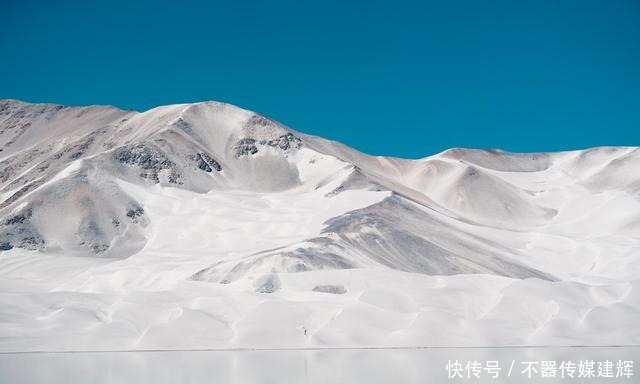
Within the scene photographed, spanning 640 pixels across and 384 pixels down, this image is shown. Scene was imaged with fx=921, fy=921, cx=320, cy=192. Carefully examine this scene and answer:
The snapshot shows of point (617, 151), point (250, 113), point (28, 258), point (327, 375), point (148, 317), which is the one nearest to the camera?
point (327, 375)

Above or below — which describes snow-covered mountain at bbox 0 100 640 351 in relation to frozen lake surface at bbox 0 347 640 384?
above

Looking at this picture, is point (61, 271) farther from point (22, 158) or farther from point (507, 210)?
point (507, 210)

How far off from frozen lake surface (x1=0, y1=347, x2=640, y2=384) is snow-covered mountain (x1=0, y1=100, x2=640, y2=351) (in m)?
6.78

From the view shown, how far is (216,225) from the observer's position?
388ft

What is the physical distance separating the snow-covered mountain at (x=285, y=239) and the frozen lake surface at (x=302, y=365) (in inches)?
267

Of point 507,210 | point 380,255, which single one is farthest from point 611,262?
point 507,210

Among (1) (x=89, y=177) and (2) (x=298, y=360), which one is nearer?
(2) (x=298, y=360)

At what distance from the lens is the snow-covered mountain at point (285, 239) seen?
70.8 m

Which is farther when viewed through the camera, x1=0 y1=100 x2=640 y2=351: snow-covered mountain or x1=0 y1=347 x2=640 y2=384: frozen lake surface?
x1=0 y1=100 x2=640 y2=351: snow-covered mountain

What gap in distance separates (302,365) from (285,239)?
2327 inches

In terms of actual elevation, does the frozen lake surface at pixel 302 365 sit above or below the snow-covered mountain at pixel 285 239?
below

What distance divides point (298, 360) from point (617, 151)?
153032 millimetres

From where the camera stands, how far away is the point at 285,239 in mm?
107500

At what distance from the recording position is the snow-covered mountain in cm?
7075
